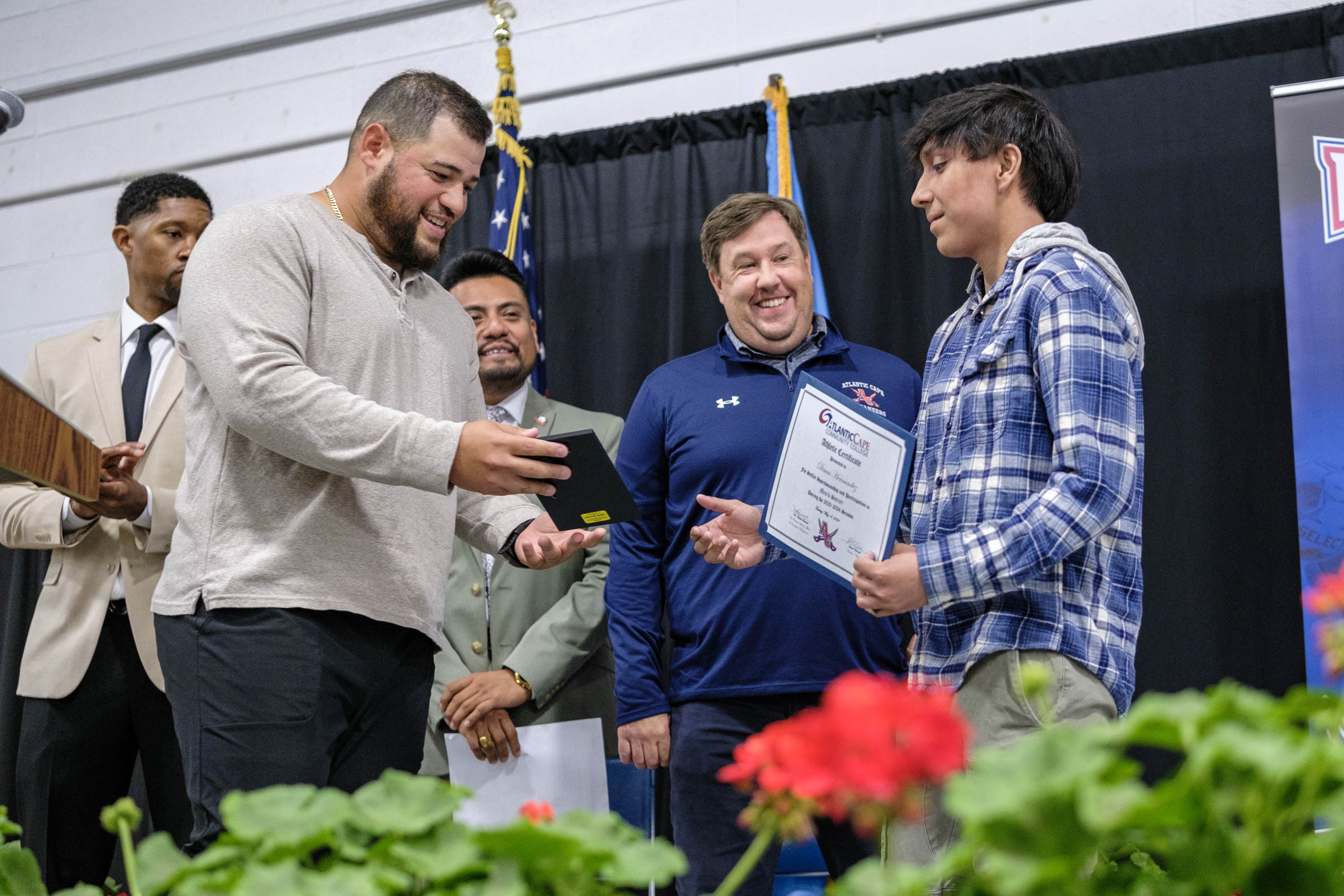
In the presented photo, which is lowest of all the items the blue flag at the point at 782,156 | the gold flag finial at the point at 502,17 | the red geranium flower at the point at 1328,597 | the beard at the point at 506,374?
the red geranium flower at the point at 1328,597

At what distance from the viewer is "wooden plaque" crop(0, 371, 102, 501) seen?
4.07ft

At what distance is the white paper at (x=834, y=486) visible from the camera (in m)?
1.61

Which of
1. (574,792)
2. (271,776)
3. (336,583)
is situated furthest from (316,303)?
(574,792)

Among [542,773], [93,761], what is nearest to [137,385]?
[93,761]

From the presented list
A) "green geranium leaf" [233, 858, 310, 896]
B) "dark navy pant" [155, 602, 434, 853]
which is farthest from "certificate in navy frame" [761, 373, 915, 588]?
"green geranium leaf" [233, 858, 310, 896]

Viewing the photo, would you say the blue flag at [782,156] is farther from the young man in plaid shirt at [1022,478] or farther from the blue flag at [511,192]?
the young man in plaid shirt at [1022,478]

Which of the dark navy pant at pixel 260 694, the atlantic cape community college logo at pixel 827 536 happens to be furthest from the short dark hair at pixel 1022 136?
the dark navy pant at pixel 260 694

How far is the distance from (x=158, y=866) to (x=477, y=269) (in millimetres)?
2436

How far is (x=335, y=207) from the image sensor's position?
5.65ft

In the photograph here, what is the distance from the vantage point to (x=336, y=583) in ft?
4.92

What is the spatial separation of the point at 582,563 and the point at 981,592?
4.42 ft

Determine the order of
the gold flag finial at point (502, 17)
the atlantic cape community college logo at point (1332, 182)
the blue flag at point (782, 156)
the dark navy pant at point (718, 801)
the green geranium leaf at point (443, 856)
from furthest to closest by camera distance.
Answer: the gold flag finial at point (502, 17)
the blue flag at point (782, 156)
the atlantic cape community college logo at point (1332, 182)
the dark navy pant at point (718, 801)
the green geranium leaf at point (443, 856)

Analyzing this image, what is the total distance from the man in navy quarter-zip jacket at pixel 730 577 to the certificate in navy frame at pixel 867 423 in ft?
1.10

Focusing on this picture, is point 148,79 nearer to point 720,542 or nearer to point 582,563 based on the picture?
point 582,563
